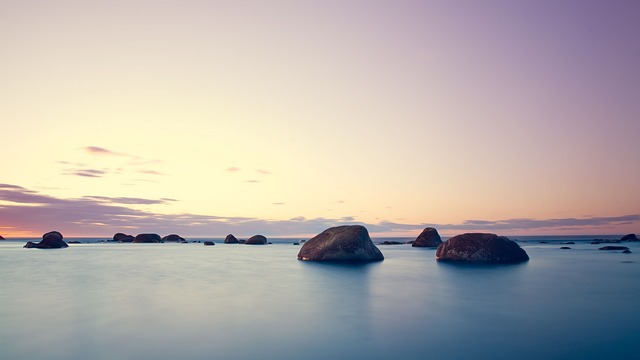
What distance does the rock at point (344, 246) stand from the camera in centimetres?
2873

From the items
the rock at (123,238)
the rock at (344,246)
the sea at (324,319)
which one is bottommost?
the sea at (324,319)

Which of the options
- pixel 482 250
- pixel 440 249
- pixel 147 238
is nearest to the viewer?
pixel 482 250

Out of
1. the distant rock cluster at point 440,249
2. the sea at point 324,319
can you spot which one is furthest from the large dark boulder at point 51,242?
the sea at point 324,319

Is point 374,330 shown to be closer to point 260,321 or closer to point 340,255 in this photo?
point 260,321

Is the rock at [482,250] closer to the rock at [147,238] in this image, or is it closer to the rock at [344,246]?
the rock at [344,246]

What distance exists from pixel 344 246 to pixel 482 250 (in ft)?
30.2

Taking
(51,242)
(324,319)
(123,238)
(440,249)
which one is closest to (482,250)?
(440,249)

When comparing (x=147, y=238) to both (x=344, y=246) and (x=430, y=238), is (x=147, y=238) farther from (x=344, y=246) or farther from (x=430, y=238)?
(x=344, y=246)

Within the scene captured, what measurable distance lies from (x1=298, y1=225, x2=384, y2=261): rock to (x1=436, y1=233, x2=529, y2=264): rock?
5.87 m

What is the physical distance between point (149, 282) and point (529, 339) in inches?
641

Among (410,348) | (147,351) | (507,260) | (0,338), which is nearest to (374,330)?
(410,348)

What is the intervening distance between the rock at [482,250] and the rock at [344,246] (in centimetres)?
587

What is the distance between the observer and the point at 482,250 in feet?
87.9

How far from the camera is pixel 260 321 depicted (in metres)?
10.1
